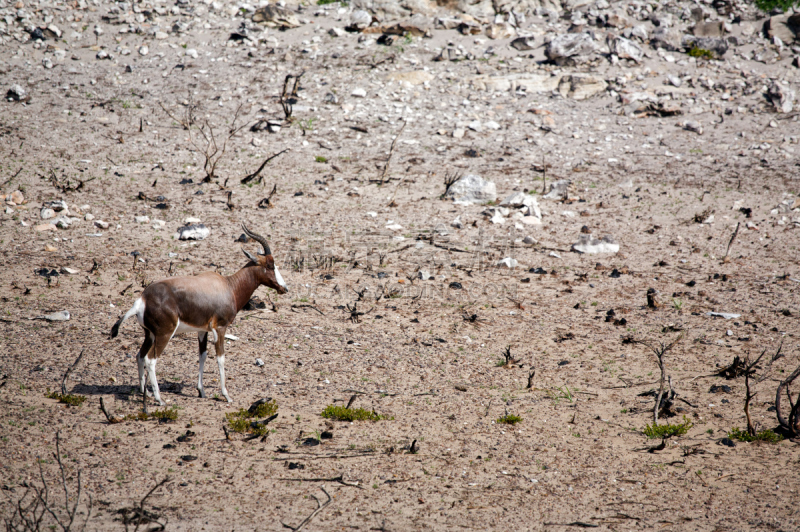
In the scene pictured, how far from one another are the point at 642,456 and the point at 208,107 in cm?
1236

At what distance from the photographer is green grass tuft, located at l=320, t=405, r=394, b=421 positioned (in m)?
5.89

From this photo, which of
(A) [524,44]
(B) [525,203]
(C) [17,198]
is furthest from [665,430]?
(A) [524,44]

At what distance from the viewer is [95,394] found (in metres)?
5.93

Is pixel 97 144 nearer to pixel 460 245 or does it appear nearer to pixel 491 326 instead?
pixel 460 245

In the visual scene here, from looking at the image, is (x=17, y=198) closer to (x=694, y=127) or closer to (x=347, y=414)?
(x=347, y=414)

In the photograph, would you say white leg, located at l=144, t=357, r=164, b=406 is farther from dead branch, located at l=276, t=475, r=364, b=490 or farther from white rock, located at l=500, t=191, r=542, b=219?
white rock, located at l=500, t=191, r=542, b=219

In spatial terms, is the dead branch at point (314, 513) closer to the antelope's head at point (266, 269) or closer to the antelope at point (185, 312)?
the antelope at point (185, 312)

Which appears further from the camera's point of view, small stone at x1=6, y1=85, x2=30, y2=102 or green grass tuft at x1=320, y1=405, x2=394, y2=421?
small stone at x1=6, y1=85, x2=30, y2=102

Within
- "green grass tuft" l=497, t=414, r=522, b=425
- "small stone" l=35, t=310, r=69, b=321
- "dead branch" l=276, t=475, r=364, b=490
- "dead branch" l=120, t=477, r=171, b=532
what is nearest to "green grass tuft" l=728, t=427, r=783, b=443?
"green grass tuft" l=497, t=414, r=522, b=425

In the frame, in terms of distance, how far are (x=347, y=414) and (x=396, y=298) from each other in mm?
3050

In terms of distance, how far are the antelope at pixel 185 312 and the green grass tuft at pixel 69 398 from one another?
0.55m

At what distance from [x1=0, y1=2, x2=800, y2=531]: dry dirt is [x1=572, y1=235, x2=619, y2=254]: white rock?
19 cm

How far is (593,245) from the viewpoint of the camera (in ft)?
34.2

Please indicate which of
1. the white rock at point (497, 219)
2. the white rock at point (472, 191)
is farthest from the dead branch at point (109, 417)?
the white rock at point (472, 191)
